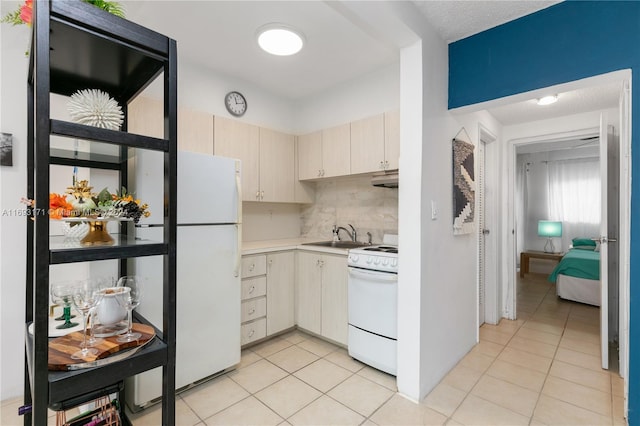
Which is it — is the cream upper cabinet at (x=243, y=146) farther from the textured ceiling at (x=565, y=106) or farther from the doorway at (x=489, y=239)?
the doorway at (x=489, y=239)

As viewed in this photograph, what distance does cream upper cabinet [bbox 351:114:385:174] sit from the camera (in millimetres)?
2803

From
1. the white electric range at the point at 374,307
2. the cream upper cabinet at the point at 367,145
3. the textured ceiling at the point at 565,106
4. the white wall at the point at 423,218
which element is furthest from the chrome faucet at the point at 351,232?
the textured ceiling at the point at 565,106

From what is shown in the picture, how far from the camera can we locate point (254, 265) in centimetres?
272

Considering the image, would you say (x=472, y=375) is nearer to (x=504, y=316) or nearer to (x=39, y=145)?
(x=504, y=316)

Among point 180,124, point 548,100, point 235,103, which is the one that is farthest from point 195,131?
point 548,100

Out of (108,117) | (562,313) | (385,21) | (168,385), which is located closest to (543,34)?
(385,21)

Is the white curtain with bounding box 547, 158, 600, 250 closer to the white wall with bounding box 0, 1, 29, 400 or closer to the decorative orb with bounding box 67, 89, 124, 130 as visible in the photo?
the decorative orb with bounding box 67, 89, 124, 130

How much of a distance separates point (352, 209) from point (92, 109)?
8.74ft

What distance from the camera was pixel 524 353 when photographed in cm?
272

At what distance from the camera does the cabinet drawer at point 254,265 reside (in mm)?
2653

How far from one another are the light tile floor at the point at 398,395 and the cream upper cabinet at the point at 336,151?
Answer: 174 cm

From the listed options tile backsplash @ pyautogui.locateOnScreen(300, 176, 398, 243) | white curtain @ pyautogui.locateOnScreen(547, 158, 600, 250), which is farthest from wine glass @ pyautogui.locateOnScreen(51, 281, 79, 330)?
white curtain @ pyautogui.locateOnScreen(547, 158, 600, 250)

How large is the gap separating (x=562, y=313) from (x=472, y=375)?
2391mm

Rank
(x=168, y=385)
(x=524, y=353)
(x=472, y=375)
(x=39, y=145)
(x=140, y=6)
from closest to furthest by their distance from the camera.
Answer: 1. (x=39, y=145)
2. (x=168, y=385)
3. (x=140, y=6)
4. (x=472, y=375)
5. (x=524, y=353)
